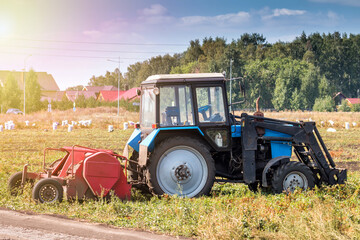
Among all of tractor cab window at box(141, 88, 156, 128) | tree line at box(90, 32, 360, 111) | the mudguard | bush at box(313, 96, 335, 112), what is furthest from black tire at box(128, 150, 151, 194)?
bush at box(313, 96, 335, 112)

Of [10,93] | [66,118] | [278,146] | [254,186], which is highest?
[10,93]

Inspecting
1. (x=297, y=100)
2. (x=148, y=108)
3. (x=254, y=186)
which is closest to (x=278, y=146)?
(x=254, y=186)

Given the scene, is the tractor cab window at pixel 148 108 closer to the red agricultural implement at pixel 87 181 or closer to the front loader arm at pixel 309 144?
the red agricultural implement at pixel 87 181

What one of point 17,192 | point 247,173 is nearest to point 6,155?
point 17,192

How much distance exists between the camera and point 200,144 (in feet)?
29.3

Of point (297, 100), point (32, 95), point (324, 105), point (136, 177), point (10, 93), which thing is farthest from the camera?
point (297, 100)

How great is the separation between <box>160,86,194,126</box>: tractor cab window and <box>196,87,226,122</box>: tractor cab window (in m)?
0.21

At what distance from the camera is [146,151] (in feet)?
28.7

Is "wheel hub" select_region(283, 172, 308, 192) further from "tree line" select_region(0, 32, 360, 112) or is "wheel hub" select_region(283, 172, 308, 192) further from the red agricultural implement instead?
"tree line" select_region(0, 32, 360, 112)

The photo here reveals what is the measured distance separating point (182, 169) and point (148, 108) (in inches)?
61.9

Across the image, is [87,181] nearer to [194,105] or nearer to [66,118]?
[194,105]

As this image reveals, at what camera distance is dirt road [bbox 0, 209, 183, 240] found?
6582mm

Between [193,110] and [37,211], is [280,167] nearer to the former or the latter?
[193,110]

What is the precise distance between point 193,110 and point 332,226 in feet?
11.8
